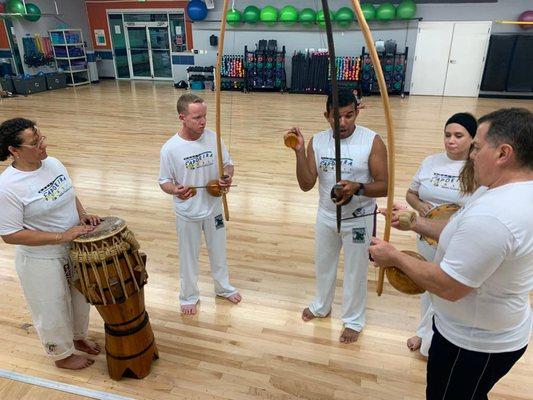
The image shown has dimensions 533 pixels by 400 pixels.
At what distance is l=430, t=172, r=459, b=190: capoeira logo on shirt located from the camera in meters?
2.22

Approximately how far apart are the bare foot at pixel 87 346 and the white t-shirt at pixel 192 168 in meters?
1.03

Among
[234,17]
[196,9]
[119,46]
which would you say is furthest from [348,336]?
[119,46]

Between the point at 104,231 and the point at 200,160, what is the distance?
0.81 meters

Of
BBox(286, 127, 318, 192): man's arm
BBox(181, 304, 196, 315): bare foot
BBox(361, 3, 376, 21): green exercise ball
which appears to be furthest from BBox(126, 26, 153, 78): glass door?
BBox(286, 127, 318, 192): man's arm

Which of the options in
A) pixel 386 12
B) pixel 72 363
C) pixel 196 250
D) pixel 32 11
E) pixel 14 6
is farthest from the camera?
pixel 32 11

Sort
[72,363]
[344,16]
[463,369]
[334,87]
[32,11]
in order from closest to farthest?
[463,369] → [334,87] → [72,363] → [344,16] → [32,11]

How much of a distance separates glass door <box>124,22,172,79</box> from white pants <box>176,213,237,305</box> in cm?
1424

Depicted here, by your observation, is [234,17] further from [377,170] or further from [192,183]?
[377,170]

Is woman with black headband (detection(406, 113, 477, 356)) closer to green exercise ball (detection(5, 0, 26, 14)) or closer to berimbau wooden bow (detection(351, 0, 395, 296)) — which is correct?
berimbau wooden bow (detection(351, 0, 395, 296))

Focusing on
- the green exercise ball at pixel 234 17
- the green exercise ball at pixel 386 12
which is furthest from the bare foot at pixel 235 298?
the green exercise ball at pixel 234 17

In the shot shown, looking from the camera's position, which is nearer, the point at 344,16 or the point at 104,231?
the point at 104,231

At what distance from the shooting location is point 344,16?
1149 cm

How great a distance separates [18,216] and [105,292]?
0.59 m

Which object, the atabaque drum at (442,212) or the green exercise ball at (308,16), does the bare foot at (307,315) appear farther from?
the green exercise ball at (308,16)
